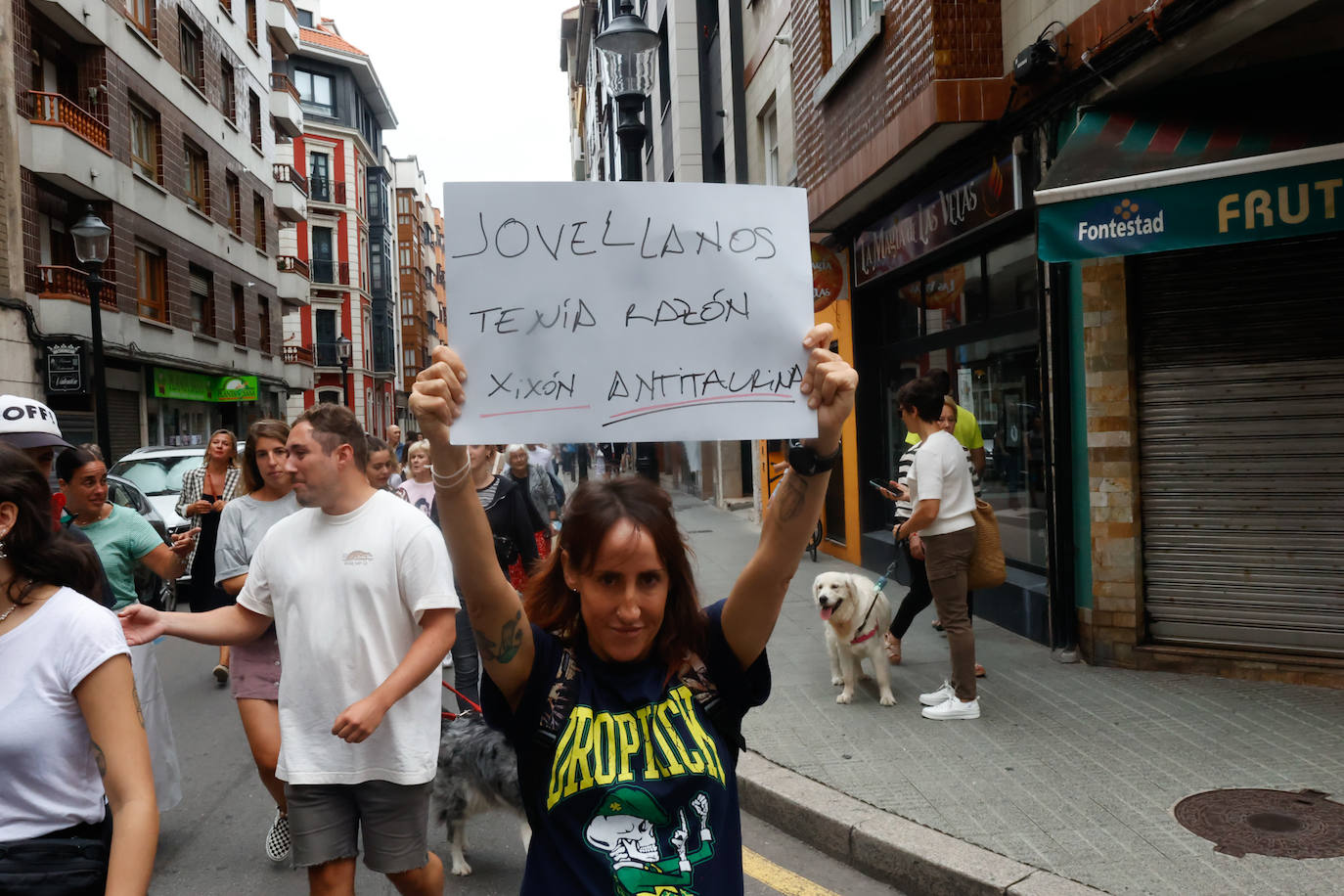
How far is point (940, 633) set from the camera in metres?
8.68

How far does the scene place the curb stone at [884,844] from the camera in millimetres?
3986

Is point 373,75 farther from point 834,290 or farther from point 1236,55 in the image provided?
point 1236,55

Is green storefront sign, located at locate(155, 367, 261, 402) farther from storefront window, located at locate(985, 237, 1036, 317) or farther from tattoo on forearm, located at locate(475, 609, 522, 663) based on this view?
tattoo on forearm, located at locate(475, 609, 522, 663)

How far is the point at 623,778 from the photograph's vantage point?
1.95 metres

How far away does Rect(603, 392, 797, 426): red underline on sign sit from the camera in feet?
7.32

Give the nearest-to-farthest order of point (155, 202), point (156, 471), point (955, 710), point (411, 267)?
1. point (955, 710)
2. point (156, 471)
3. point (155, 202)
4. point (411, 267)

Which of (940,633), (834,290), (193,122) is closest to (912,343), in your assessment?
(834,290)

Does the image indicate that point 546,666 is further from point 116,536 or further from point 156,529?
point 156,529

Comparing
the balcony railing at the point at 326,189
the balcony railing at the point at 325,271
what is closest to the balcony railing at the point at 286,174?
the balcony railing at the point at 325,271

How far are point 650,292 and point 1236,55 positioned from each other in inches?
219

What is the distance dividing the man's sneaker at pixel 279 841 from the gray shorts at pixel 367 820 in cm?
161

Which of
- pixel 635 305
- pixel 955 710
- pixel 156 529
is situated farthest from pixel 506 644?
pixel 955 710

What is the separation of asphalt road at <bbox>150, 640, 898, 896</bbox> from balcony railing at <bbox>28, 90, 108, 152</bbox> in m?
17.6

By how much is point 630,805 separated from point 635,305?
1.02 m
